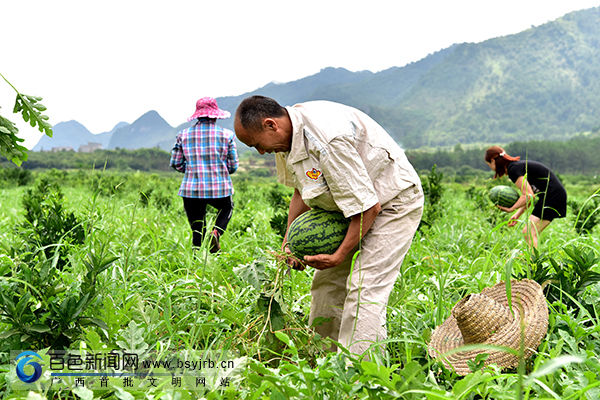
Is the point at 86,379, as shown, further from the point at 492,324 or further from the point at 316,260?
the point at 492,324

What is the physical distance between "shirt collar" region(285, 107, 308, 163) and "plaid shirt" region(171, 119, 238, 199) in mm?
3035

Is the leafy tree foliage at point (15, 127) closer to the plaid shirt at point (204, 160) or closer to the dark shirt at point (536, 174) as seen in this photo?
the plaid shirt at point (204, 160)

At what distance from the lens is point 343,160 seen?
92.9 inches

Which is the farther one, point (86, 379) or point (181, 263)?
point (181, 263)

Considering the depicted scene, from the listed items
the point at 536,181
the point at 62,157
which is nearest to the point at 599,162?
the point at 62,157

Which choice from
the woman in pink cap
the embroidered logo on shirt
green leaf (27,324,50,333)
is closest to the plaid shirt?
the woman in pink cap

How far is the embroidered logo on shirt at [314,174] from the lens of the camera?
2.46 m

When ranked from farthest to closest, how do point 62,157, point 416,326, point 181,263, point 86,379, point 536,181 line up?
point 62,157 → point 536,181 → point 181,263 → point 416,326 → point 86,379

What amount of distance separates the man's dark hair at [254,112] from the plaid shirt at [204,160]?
300cm

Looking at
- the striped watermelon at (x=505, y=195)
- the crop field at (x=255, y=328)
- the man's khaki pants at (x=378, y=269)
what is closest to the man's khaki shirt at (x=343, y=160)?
the man's khaki pants at (x=378, y=269)

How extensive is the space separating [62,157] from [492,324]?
3495 inches

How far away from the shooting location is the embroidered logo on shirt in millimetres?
2463

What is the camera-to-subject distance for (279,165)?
294 cm

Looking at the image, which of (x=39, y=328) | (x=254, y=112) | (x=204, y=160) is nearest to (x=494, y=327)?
(x=254, y=112)
